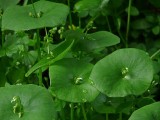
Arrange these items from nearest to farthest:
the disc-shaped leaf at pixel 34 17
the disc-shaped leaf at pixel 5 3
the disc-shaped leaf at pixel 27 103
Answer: the disc-shaped leaf at pixel 27 103
the disc-shaped leaf at pixel 34 17
the disc-shaped leaf at pixel 5 3

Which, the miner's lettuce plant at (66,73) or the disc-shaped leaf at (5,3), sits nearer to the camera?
the miner's lettuce plant at (66,73)

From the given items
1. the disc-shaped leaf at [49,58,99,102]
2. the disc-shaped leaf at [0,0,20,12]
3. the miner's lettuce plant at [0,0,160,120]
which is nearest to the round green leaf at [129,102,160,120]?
the miner's lettuce plant at [0,0,160,120]

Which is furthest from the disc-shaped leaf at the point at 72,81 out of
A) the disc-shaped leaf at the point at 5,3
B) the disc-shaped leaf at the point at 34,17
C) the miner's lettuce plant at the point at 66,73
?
the disc-shaped leaf at the point at 5,3

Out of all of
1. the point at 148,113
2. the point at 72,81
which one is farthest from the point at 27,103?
the point at 148,113

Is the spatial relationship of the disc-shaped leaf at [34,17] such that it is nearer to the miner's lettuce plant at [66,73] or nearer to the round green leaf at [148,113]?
the miner's lettuce plant at [66,73]

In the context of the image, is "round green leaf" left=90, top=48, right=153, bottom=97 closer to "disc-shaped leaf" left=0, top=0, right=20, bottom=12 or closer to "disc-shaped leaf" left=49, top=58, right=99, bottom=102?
"disc-shaped leaf" left=49, top=58, right=99, bottom=102

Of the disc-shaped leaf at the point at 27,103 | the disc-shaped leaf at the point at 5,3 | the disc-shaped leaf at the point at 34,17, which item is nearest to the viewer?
the disc-shaped leaf at the point at 27,103

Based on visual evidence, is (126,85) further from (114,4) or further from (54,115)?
(114,4)
